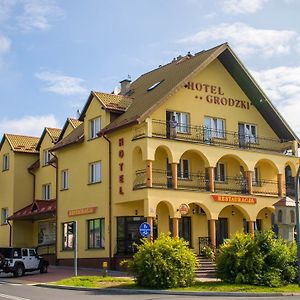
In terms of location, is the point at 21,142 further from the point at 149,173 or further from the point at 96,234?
the point at 149,173

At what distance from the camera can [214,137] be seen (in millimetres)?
36969

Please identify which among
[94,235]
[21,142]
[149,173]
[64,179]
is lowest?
[94,235]

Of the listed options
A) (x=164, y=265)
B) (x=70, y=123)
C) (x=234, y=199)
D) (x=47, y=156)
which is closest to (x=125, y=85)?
(x=70, y=123)

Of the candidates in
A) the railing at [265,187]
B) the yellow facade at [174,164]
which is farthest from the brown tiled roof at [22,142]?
the railing at [265,187]

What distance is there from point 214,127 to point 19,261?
Answer: 14144mm

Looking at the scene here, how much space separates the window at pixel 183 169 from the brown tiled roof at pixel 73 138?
6679mm

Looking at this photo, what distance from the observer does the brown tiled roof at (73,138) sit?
38.5 m

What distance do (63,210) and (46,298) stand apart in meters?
19.0

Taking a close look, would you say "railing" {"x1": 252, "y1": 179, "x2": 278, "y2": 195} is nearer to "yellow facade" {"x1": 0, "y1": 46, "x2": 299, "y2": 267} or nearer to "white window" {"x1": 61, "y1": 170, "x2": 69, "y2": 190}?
"yellow facade" {"x1": 0, "y1": 46, "x2": 299, "y2": 267}

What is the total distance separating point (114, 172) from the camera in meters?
34.8

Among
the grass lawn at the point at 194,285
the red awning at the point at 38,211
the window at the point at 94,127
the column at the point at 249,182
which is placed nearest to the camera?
the grass lawn at the point at 194,285

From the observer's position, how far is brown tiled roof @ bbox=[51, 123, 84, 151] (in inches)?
1517

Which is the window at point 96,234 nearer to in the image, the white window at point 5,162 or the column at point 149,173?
the column at point 149,173

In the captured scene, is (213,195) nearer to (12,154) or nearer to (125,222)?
(125,222)
